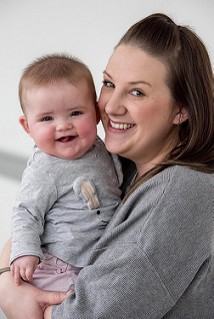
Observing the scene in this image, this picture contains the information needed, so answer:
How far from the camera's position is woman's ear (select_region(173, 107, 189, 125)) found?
1756 millimetres

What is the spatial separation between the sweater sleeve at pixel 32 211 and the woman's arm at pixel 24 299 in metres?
0.09

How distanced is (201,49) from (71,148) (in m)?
0.46

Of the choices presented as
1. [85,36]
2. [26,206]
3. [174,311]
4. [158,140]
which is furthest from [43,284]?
[85,36]

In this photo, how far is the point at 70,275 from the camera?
1.72m

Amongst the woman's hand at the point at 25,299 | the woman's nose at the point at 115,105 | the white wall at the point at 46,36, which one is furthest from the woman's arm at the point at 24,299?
the white wall at the point at 46,36

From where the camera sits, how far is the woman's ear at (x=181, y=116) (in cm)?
176

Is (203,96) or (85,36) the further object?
(85,36)

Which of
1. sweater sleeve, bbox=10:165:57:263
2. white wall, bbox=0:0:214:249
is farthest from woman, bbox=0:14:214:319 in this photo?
white wall, bbox=0:0:214:249

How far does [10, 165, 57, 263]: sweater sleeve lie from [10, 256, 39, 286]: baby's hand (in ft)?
0.05

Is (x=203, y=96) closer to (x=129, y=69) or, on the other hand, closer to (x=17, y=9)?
(x=129, y=69)

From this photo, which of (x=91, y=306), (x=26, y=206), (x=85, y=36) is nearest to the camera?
(x=91, y=306)

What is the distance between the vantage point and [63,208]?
172 cm

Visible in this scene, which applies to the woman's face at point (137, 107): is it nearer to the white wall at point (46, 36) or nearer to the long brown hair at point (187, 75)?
the long brown hair at point (187, 75)

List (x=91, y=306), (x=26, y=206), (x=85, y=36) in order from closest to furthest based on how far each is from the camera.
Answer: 1. (x=91, y=306)
2. (x=26, y=206)
3. (x=85, y=36)
